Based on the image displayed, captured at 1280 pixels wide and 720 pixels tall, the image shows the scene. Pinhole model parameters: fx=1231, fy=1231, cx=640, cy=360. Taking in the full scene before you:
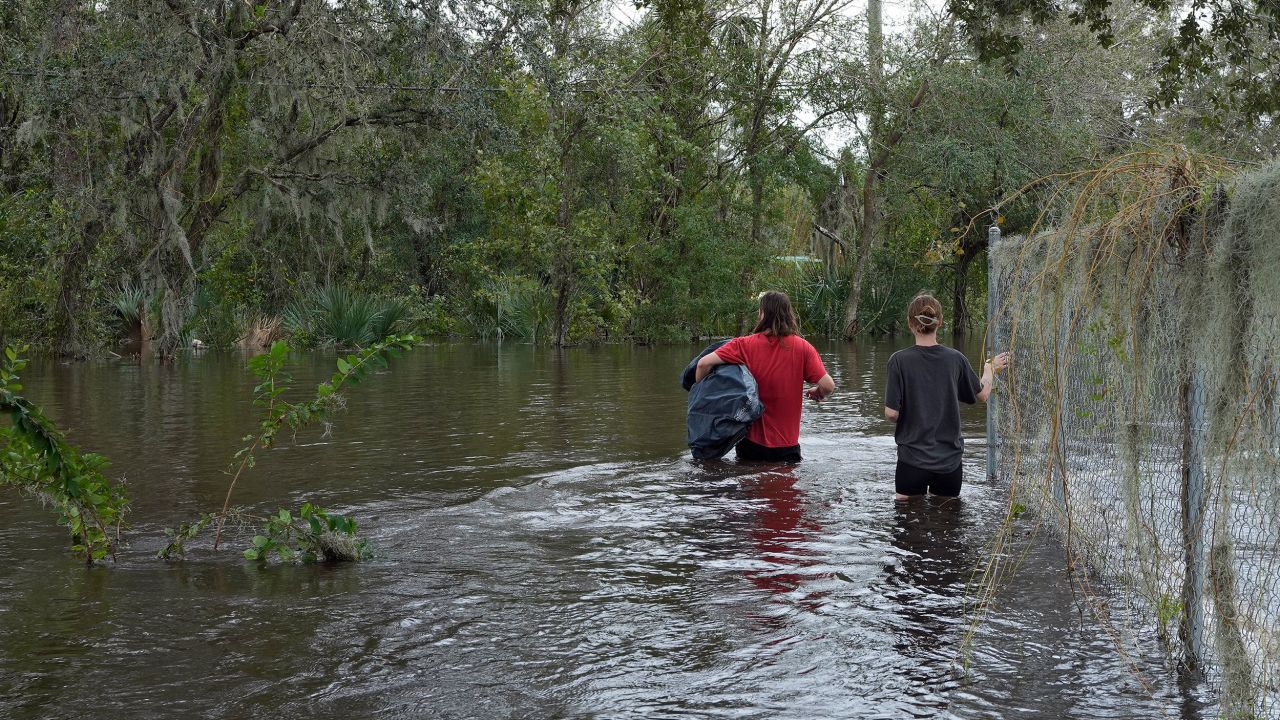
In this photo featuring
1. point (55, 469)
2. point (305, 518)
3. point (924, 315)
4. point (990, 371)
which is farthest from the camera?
point (924, 315)

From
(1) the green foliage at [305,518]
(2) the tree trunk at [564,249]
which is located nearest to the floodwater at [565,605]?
(1) the green foliage at [305,518]

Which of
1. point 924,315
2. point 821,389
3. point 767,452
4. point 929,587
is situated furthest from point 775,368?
point 929,587

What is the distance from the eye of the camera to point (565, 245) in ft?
105

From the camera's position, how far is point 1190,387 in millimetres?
4523

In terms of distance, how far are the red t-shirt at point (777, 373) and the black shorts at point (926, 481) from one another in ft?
5.04

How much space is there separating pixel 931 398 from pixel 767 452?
236 centimetres

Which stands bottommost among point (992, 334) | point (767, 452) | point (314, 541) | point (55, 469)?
point (314, 541)

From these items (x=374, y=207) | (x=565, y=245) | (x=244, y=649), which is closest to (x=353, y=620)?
(x=244, y=649)

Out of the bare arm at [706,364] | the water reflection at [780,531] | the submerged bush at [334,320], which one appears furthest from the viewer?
the submerged bush at [334,320]

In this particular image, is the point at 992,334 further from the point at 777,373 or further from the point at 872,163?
the point at 872,163

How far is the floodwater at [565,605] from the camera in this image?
177 inches

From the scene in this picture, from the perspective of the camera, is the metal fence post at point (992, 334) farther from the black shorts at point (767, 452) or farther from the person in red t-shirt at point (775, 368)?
the black shorts at point (767, 452)

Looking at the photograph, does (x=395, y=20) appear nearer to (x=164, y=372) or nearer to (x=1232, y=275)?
(x=164, y=372)

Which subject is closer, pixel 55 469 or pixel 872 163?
pixel 55 469
